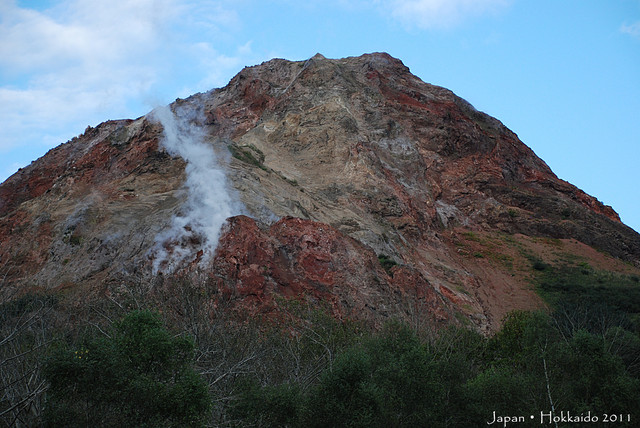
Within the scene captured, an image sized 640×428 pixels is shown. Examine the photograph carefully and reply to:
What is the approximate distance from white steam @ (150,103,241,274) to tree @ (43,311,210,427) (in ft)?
37.8

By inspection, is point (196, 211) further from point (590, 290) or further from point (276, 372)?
point (590, 290)

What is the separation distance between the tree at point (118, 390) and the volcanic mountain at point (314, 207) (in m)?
8.05

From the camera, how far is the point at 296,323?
66.9 ft

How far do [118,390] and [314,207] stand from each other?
22.1 meters

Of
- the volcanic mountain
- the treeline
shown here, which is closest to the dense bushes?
the treeline

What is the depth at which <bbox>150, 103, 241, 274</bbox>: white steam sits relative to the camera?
932 inches

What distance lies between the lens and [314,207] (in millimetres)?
32719

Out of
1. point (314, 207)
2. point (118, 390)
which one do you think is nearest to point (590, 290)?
point (314, 207)

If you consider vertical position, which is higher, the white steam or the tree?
the white steam

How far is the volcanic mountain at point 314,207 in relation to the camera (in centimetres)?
2417

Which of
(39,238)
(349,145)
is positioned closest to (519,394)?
(39,238)

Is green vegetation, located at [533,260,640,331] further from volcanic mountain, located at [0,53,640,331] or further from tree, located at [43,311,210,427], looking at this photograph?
tree, located at [43,311,210,427]

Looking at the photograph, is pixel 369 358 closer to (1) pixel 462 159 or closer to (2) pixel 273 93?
(1) pixel 462 159

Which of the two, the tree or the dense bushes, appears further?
the dense bushes
